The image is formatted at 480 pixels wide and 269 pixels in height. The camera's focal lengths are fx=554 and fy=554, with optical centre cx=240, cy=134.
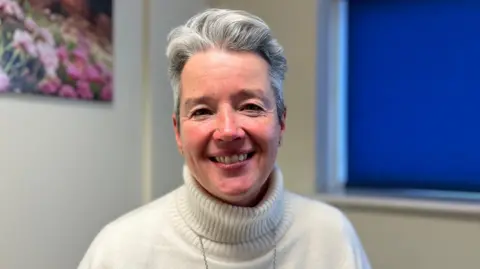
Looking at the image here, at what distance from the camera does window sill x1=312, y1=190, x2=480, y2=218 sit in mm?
1839

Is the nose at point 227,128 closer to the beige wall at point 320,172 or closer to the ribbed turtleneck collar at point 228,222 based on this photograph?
the ribbed turtleneck collar at point 228,222

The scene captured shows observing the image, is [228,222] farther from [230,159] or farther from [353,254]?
[353,254]

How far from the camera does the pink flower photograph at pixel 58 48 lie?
139cm

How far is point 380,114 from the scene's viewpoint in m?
2.15

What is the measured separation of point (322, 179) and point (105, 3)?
1029mm

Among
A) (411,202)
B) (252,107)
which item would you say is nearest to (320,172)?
(411,202)

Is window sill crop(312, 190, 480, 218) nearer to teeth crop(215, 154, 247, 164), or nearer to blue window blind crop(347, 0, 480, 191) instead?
blue window blind crop(347, 0, 480, 191)

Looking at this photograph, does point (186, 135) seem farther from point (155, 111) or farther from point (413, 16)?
point (413, 16)

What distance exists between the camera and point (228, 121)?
3.65ft

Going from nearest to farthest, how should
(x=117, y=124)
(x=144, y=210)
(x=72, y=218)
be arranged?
(x=144, y=210) → (x=72, y=218) → (x=117, y=124)

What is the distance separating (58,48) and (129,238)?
0.60 metres

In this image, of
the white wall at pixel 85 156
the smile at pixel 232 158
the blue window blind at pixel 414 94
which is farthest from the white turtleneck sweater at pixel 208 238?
the blue window blind at pixel 414 94

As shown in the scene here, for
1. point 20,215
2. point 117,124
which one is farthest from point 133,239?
point 117,124

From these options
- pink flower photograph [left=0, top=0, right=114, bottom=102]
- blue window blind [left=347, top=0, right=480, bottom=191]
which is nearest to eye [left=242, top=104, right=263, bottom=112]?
pink flower photograph [left=0, top=0, right=114, bottom=102]
